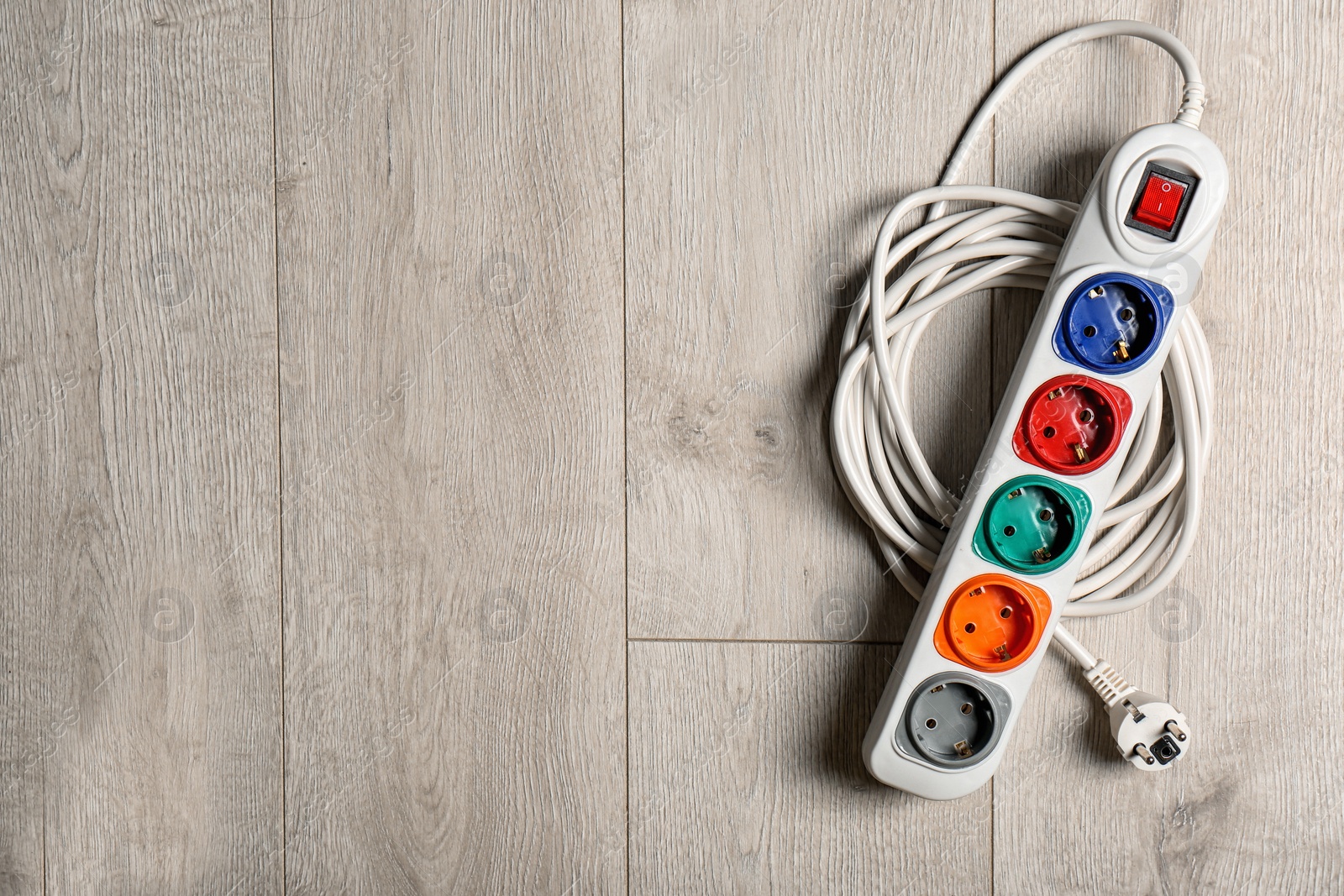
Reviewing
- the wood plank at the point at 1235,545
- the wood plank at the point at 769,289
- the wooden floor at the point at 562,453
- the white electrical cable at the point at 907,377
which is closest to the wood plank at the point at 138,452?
the wooden floor at the point at 562,453

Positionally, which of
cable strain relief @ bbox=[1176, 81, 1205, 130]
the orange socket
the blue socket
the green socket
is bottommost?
the orange socket

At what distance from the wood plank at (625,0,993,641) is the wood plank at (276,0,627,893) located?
0.03m

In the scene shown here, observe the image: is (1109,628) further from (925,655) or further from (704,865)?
(704,865)

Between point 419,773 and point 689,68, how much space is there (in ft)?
1.86

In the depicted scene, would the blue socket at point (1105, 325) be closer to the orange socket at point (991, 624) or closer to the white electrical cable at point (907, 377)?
the white electrical cable at point (907, 377)

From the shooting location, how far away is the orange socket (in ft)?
1.82

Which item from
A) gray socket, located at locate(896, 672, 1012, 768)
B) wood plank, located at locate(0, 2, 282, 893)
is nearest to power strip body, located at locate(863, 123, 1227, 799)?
gray socket, located at locate(896, 672, 1012, 768)

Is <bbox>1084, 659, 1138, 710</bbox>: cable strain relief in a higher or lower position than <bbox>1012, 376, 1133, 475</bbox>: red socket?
lower

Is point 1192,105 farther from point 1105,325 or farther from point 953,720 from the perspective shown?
point 953,720

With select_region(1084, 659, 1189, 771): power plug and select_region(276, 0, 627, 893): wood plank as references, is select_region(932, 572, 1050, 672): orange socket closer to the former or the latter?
select_region(1084, 659, 1189, 771): power plug

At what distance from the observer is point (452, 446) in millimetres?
642

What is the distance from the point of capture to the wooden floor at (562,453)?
24.1 inches

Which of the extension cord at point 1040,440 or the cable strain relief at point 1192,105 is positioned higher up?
the cable strain relief at point 1192,105

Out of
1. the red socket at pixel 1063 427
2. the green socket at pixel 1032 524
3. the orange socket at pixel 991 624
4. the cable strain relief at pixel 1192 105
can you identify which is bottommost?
the orange socket at pixel 991 624
